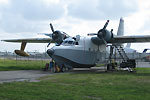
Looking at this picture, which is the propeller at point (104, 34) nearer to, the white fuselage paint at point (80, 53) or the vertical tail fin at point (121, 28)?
the white fuselage paint at point (80, 53)

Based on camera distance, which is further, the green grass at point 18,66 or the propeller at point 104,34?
the green grass at point 18,66

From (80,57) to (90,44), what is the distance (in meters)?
2.26

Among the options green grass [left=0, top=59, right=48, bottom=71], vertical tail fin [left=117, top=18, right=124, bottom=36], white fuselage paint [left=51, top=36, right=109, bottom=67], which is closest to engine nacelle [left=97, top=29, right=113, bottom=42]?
white fuselage paint [left=51, top=36, right=109, bottom=67]

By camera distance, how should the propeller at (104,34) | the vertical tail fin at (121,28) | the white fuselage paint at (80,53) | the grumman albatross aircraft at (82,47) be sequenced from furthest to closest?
the vertical tail fin at (121,28) < the propeller at (104,34) < the grumman albatross aircraft at (82,47) < the white fuselage paint at (80,53)

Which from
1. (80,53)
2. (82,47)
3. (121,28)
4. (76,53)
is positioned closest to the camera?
(76,53)

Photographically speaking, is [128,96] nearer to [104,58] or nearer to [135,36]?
[135,36]

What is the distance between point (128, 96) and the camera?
8.27 meters

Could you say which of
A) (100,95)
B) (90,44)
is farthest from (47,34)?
(100,95)

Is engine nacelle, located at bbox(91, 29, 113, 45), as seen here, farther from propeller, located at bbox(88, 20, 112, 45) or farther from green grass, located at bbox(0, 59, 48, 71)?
green grass, located at bbox(0, 59, 48, 71)

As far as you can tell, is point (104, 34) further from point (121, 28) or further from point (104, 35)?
point (121, 28)

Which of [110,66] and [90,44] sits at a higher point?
[90,44]

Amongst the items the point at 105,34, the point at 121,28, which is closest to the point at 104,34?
the point at 105,34

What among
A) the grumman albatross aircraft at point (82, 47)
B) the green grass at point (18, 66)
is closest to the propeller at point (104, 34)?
the grumman albatross aircraft at point (82, 47)

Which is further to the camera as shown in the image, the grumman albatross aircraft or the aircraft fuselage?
the grumman albatross aircraft
